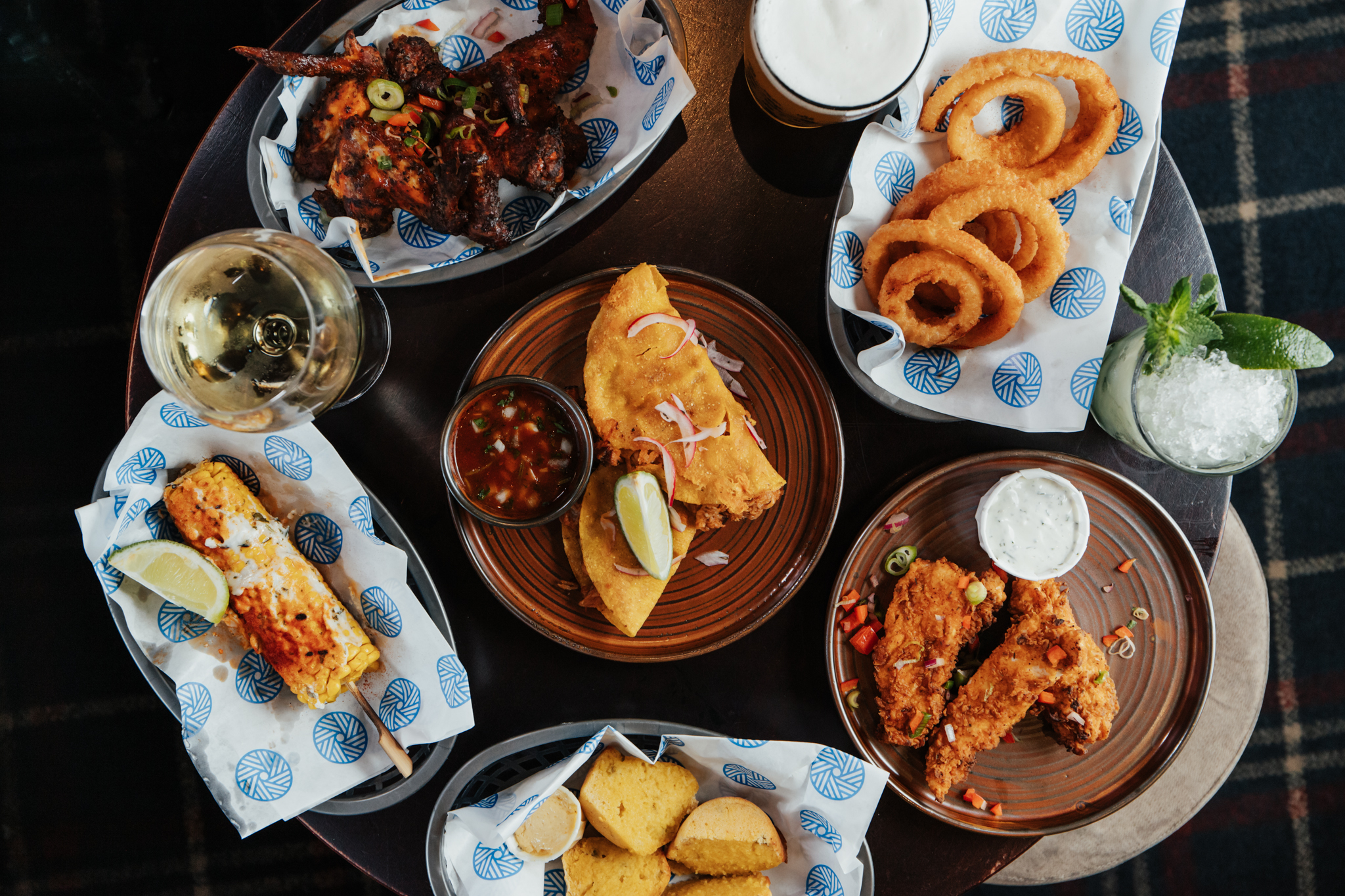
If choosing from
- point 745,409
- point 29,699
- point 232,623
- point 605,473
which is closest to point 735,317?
point 745,409

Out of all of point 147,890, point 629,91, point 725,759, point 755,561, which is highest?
point 629,91

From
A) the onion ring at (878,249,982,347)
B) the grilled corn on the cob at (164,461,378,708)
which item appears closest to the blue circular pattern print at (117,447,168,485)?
the grilled corn on the cob at (164,461,378,708)

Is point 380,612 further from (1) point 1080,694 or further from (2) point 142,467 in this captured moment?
(1) point 1080,694

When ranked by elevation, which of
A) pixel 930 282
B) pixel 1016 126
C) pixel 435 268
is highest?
pixel 1016 126

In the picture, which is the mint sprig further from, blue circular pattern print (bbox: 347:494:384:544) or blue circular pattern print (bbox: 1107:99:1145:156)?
blue circular pattern print (bbox: 347:494:384:544)

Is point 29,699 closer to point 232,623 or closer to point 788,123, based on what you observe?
point 232,623

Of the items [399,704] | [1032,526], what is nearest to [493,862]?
[399,704]

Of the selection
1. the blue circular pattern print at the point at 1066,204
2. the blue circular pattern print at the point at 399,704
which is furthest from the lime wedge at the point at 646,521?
the blue circular pattern print at the point at 1066,204
